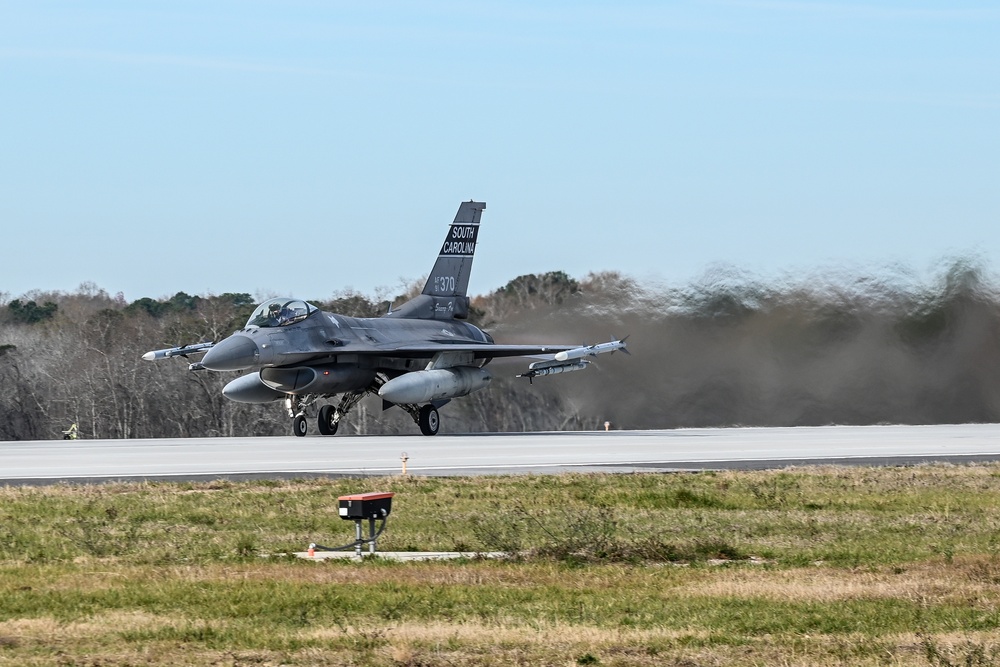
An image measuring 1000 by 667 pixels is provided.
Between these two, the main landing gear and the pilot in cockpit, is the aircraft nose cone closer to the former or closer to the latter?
the pilot in cockpit

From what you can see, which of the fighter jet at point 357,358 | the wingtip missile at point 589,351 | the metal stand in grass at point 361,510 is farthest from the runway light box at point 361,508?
the wingtip missile at point 589,351

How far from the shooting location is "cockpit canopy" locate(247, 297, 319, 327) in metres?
39.8

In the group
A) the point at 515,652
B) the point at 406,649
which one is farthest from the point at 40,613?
the point at 515,652

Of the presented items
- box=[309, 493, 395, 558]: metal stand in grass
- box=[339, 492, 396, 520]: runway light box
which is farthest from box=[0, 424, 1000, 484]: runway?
box=[339, 492, 396, 520]: runway light box

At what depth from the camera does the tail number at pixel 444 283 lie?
163ft

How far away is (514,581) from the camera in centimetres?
1294

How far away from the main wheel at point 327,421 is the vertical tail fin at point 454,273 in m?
6.50

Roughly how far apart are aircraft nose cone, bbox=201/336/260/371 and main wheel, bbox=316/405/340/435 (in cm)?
517

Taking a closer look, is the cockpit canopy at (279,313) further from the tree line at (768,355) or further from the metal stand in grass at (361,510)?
the metal stand in grass at (361,510)

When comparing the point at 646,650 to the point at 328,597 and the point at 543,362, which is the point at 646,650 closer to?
the point at 328,597

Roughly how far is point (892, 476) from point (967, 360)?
20840 millimetres

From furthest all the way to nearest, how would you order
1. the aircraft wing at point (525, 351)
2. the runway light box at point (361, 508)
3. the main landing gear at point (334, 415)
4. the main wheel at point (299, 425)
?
the aircraft wing at point (525, 351), the main landing gear at point (334, 415), the main wheel at point (299, 425), the runway light box at point (361, 508)

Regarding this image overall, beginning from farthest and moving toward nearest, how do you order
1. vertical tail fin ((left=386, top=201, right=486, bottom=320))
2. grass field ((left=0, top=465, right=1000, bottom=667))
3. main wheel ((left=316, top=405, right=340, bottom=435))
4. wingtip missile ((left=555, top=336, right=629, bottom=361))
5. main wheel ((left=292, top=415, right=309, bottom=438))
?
vertical tail fin ((left=386, top=201, right=486, bottom=320)) < main wheel ((left=316, top=405, right=340, bottom=435)) < main wheel ((left=292, top=415, right=309, bottom=438)) < wingtip missile ((left=555, top=336, right=629, bottom=361)) < grass field ((left=0, top=465, right=1000, bottom=667))

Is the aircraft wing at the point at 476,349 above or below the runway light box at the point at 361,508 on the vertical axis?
above
